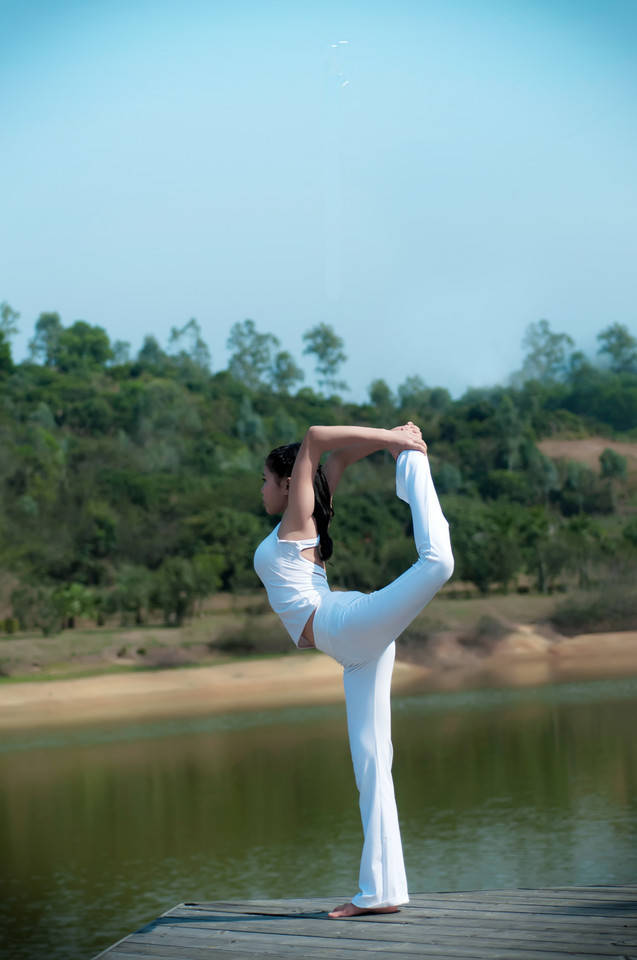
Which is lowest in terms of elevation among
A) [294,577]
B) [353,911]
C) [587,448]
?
[353,911]

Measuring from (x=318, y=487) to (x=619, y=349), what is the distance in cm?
8016

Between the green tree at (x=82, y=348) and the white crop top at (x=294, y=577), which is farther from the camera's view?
the green tree at (x=82, y=348)

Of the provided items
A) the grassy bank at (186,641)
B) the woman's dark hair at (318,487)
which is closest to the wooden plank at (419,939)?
the woman's dark hair at (318,487)

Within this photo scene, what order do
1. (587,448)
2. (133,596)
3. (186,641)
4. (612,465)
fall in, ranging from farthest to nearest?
(587,448) < (612,465) < (133,596) < (186,641)

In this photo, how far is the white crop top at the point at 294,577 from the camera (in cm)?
434

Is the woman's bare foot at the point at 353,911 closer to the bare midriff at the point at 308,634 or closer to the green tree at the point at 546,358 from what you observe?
the bare midriff at the point at 308,634

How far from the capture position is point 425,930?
4.10 metres

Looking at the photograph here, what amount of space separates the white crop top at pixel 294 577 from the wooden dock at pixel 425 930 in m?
1.13

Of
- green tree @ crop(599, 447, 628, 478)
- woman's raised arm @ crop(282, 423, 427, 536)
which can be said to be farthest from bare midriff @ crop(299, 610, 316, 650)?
green tree @ crop(599, 447, 628, 478)

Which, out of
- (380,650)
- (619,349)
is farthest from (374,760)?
(619,349)

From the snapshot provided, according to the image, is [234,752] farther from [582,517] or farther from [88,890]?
[582,517]

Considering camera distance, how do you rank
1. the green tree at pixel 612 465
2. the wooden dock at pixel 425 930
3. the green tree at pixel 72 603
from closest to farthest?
1. the wooden dock at pixel 425 930
2. the green tree at pixel 72 603
3. the green tree at pixel 612 465

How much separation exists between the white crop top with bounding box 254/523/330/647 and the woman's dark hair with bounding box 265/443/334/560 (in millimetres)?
120

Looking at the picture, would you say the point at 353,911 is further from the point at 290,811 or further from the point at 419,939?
the point at 290,811
